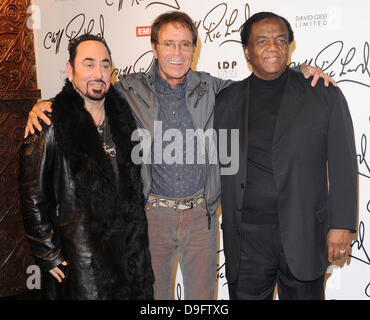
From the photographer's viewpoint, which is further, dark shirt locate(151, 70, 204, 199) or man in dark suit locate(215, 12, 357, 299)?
dark shirt locate(151, 70, 204, 199)

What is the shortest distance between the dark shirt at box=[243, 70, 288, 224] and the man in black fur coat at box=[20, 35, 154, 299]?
0.67m

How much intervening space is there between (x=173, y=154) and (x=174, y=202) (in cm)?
30

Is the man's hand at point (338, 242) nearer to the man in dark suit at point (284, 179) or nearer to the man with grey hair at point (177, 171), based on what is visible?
the man in dark suit at point (284, 179)

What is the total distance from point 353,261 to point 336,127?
1410 millimetres

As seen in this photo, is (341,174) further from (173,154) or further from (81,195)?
(81,195)

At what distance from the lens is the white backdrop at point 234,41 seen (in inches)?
117

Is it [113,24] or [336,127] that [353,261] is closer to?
[336,127]

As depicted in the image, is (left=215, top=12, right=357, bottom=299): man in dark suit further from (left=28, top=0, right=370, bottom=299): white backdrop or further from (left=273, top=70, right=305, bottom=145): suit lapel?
(left=28, top=0, right=370, bottom=299): white backdrop

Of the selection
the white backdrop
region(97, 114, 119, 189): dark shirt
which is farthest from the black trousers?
the white backdrop

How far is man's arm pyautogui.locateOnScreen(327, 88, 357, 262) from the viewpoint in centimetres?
215

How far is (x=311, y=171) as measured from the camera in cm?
220

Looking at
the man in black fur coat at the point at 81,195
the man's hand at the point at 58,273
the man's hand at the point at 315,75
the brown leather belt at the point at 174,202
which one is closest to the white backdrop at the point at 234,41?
the man's hand at the point at 315,75
